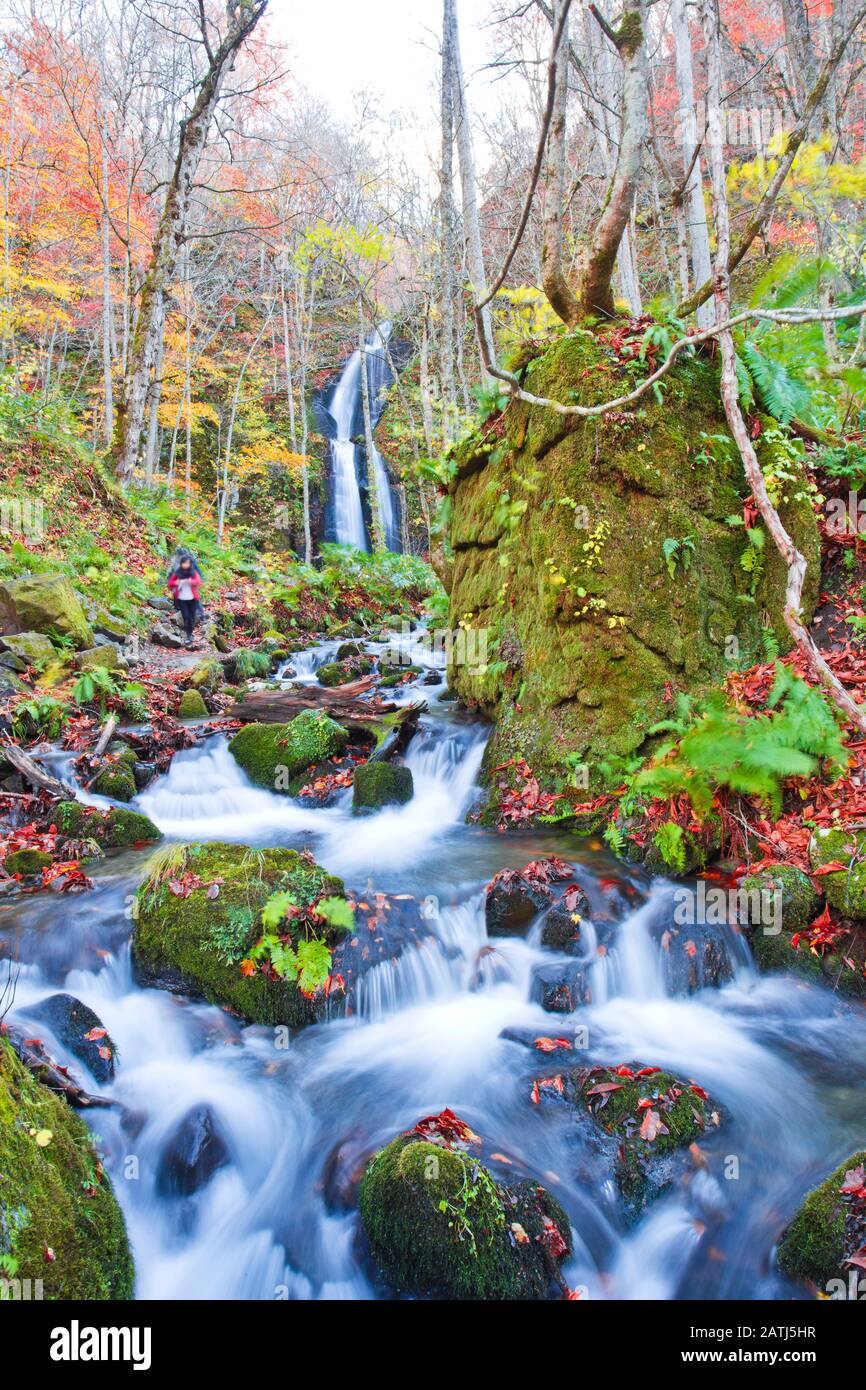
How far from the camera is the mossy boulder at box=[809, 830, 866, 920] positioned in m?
4.62

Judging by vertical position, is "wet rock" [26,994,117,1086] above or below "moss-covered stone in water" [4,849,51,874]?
below

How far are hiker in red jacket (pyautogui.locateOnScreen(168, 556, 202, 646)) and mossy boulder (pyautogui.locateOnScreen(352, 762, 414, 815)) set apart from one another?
246 inches

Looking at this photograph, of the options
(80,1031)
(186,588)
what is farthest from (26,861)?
(186,588)

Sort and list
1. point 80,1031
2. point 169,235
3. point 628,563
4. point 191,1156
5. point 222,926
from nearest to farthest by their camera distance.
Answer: point 191,1156 < point 80,1031 < point 222,926 < point 628,563 < point 169,235

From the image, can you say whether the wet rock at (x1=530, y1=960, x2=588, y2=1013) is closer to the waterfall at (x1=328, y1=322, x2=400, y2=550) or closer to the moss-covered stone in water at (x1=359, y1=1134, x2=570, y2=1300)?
the moss-covered stone in water at (x1=359, y1=1134, x2=570, y2=1300)

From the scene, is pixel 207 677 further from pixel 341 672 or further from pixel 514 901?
pixel 514 901

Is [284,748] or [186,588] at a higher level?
[186,588]

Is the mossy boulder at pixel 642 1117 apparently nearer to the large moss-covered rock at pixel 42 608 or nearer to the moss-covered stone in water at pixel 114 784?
the moss-covered stone in water at pixel 114 784

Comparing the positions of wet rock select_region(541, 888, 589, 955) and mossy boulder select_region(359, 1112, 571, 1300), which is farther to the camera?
wet rock select_region(541, 888, 589, 955)

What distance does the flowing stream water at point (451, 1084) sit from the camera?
10.9 feet

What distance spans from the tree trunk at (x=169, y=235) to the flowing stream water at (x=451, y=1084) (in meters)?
11.8

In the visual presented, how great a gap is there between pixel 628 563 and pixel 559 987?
3.77m

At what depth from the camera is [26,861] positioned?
5.88 metres

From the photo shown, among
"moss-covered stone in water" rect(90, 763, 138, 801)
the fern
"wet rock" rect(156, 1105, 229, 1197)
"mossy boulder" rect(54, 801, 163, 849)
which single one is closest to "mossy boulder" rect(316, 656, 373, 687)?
"moss-covered stone in water" rect(90, 763, 138, 801)
